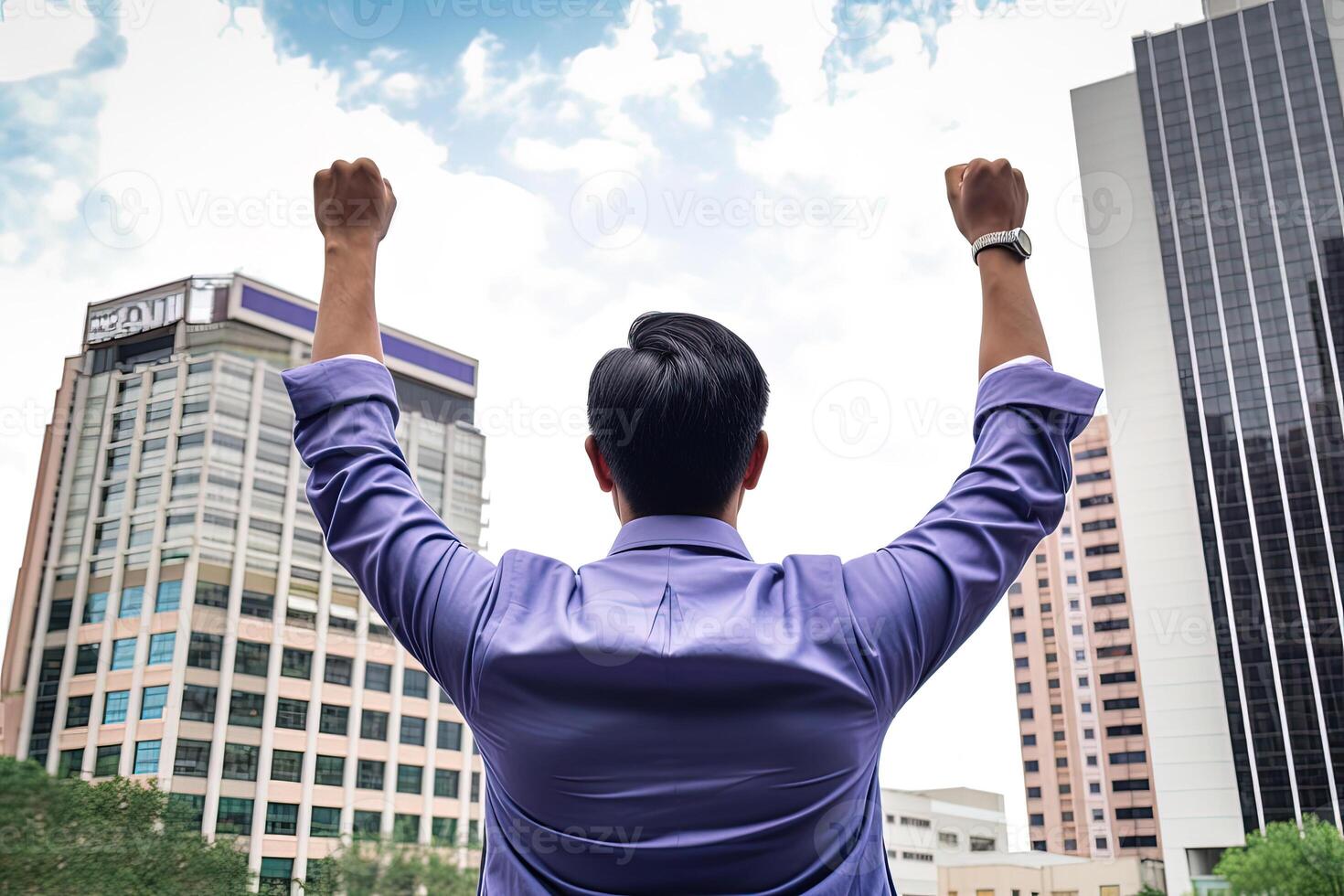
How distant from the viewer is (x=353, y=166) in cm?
42

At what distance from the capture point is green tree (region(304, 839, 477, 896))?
15.7 m

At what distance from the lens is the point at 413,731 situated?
21.2m

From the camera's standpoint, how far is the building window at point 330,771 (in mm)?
19484

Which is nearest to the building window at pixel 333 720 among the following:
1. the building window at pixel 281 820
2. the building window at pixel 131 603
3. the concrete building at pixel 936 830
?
the building window at pixel 281 820

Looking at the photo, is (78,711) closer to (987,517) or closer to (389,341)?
(389,341)

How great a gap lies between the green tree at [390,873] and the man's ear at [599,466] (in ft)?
51.7

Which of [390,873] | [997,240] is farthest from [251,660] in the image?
[997,240]

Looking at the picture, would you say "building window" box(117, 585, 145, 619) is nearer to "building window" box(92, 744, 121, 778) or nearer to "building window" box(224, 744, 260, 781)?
"building window" box(92, 744, 121, 778)

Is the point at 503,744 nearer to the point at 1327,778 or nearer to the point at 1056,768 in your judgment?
the point at 1327,778

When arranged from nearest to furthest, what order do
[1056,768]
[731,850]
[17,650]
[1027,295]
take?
[731,850]
[1027,295]
[17,650]
[1056,768]

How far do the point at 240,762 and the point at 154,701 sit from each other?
180 centimetres

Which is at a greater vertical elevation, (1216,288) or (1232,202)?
(1232,202)

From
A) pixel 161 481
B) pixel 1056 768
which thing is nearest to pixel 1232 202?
pixel 1056 768

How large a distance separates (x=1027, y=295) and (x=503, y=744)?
0.78ft
